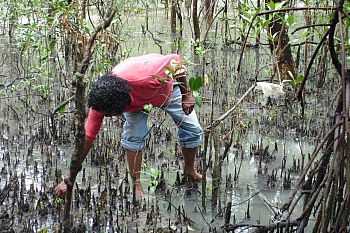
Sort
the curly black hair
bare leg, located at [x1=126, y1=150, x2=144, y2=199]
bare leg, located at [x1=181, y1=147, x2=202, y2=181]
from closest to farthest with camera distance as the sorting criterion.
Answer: the curly black hair, bare leg, located at [x1=126, y1=150, x2=144, y2=199], bare leg, located at [x1=181, y1=147, x2=202, y2=181]

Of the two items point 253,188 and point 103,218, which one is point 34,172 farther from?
point 253,188

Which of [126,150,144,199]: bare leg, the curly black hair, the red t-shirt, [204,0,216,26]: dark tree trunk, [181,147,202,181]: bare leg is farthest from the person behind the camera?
[204,0,216,26]: dark tree trunk

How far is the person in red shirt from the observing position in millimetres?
3562

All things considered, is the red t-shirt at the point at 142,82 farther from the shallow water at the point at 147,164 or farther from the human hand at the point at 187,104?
the shallow water at the point at 147,164

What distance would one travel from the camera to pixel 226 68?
328 inches

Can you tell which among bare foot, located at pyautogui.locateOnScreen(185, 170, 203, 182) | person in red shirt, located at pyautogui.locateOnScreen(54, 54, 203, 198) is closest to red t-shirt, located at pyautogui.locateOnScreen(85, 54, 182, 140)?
person in red shirt, located at pyautogui.locateOnScreen(54, 54, 203, 198)

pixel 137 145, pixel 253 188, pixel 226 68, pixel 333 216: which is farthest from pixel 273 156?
pixel 226 68

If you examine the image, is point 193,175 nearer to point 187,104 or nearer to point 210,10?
point 187,104

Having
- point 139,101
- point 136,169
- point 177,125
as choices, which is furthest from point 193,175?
point 139,101

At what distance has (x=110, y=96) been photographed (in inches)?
138

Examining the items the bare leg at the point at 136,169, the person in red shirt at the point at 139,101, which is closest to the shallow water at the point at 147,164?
the bare leg at the point at 136,169

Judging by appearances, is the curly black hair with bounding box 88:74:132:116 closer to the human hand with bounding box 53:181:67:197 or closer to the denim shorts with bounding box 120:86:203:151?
the denim shorts with bounding box 120:86:203:151

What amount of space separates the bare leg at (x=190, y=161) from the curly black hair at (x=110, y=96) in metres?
0.78

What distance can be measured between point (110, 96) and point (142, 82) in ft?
1.05
